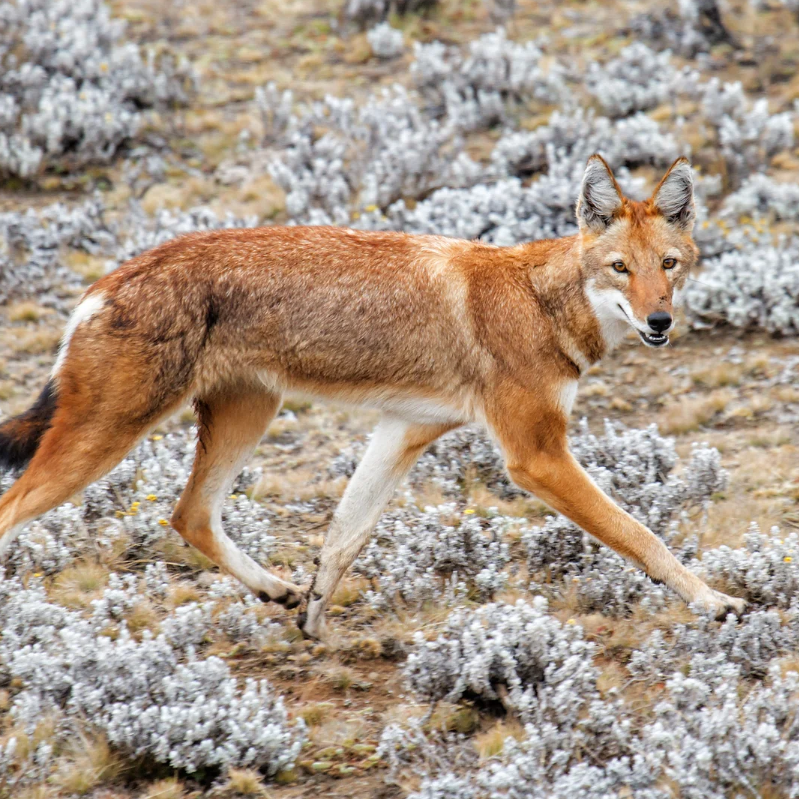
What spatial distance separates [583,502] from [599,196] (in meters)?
1.40

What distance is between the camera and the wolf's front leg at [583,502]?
4641 mm

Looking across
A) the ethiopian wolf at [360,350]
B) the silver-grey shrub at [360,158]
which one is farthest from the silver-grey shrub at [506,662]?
the silver-grey shrub at [360,158]

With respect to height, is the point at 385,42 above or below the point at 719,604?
above

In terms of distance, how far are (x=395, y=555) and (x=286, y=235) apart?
1.71 metres

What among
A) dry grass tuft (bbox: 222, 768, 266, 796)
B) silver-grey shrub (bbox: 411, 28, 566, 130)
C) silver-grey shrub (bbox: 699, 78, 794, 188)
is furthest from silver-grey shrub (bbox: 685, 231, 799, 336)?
dry grass tuft (bbox: 222, 768, 266, 796)

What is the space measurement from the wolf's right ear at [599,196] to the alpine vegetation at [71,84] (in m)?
6.55

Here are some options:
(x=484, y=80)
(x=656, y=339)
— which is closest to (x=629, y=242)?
(x=656, y=339)

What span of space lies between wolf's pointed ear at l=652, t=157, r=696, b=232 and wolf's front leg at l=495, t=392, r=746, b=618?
108 cm

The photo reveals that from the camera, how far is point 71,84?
1078cm

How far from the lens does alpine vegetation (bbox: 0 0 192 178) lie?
10.1 meters

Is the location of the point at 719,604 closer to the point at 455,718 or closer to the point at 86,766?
the point at 455,718

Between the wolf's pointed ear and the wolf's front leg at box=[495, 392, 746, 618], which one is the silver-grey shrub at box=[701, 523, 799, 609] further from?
the wolf's pointed ear

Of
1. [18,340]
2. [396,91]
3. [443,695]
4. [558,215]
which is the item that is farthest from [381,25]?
[443,695]

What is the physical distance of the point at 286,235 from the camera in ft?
16.8
